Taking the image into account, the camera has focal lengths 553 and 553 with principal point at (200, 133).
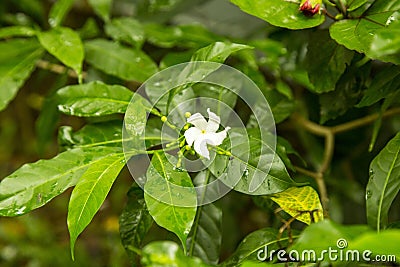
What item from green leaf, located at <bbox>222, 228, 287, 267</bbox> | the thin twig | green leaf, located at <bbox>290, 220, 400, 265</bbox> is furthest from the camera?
the thin twig

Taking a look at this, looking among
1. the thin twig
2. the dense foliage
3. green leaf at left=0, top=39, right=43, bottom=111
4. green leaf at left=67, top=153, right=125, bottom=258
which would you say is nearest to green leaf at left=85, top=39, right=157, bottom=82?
the dense foliage

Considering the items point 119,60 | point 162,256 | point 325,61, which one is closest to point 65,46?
point 119,60

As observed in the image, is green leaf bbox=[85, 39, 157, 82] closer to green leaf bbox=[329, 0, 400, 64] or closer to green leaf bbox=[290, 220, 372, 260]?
green leaf bbox=[329, 0, 400, 64]

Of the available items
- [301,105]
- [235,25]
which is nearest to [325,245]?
[301,105]

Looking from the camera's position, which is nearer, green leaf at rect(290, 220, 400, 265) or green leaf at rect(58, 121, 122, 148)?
green leaf at rect(290, 220, 400, 265)

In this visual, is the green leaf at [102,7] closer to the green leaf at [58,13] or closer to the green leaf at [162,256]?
the green leaf at [58,13]

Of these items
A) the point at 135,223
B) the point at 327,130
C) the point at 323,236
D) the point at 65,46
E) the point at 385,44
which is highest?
the point at 385,44

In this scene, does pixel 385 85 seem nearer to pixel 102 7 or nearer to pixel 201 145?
pixel 201 145
